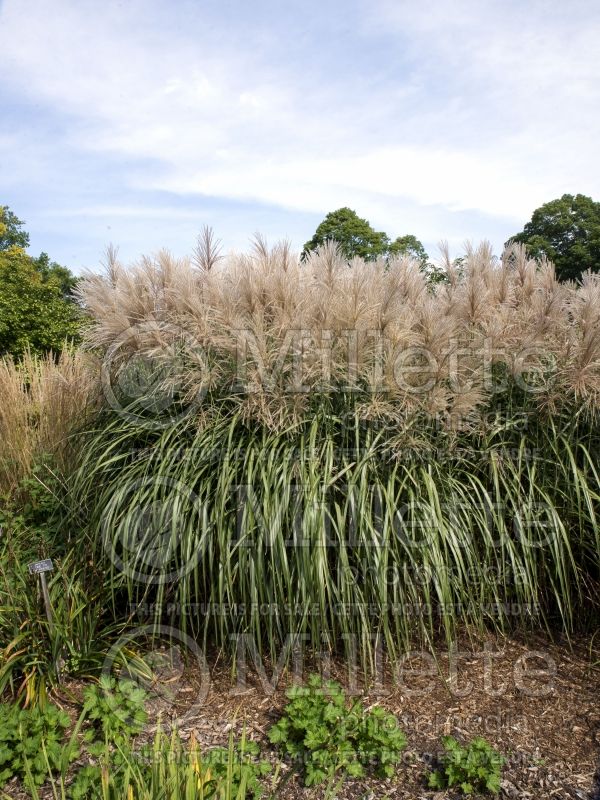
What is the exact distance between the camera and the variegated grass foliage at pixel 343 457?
2770mm

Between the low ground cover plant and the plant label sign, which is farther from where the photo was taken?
the plant label sign

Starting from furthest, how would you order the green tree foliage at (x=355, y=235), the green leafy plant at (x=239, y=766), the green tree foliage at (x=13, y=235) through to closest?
the green tree foliage at (x=13, y=235)
the green tree foliage at (x=355, y=235)
the green leafy plant at (x=239, y=766)

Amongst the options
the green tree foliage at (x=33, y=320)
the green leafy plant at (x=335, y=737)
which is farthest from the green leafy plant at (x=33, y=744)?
the green tree foliage at (x=33, y=320)

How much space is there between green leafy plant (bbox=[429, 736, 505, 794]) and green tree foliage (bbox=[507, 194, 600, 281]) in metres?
18.1

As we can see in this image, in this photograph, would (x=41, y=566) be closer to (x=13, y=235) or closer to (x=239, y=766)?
(x=239, y=766)

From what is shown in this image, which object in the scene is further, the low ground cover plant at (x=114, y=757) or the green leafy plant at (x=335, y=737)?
the green leafy plant at (x=335, y=737)

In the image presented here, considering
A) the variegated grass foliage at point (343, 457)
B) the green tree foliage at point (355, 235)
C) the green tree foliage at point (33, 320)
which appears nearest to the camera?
the variegated grass foliage at point (343, 457)

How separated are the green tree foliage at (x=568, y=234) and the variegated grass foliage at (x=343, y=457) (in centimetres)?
1667

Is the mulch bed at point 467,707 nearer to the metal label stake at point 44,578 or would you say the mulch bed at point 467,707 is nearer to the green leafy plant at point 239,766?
the green leafy plant at point 239,766

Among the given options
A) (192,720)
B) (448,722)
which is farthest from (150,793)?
(448,722)

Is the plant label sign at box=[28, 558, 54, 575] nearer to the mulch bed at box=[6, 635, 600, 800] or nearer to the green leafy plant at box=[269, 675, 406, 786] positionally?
the mulch bed at box=[6, 635, 600, 800]

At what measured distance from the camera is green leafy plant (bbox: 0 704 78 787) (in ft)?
7.59

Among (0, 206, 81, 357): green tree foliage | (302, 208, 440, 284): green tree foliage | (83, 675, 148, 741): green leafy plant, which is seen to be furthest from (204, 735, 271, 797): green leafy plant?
(302, 208, 440, 284): green tree foliage

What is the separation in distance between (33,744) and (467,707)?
176 centimetres
